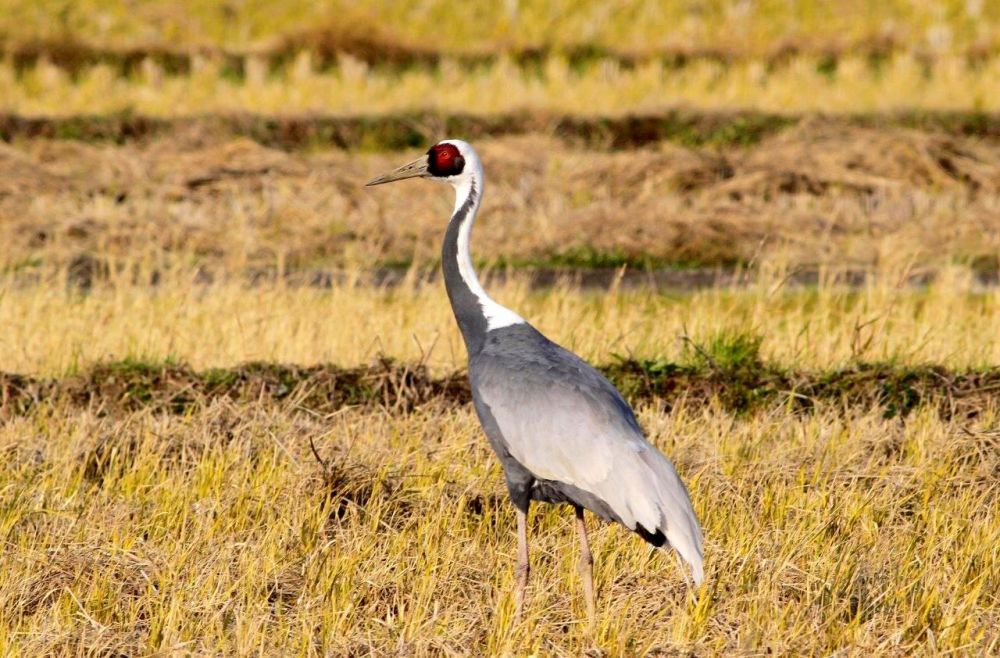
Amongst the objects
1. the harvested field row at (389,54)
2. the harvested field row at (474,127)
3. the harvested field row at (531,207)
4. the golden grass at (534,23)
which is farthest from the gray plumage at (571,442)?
the golden grass at (534,23)

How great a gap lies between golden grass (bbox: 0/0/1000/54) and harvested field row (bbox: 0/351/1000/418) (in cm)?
1975

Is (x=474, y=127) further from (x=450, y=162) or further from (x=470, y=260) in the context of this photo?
(x=470, y=260)

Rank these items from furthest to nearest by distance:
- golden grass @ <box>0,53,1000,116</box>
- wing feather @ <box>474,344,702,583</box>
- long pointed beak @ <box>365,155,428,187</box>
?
golden grass @ <box>0,53,1000,116</box>
long pointed beak @ <box>365,155,428,187</box>
wing feather @ <box>474,344,702,583</box>

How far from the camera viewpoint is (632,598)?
211 inches

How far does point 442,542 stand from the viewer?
19.5 feet

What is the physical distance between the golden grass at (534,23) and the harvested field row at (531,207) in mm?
12304

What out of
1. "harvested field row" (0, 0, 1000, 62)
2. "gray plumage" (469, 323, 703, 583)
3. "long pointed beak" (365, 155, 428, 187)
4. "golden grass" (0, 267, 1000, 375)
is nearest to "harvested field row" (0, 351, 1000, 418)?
"golden grass" (0, 267, 1000, 375)

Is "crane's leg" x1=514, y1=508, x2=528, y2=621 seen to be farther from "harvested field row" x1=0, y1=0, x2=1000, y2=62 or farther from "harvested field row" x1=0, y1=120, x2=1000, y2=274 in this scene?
"harvested field row" x1=0, y1=0, x2=1000, y2=62

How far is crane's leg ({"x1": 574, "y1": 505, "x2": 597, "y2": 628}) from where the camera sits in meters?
5.17

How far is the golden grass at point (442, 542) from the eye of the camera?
503 cm

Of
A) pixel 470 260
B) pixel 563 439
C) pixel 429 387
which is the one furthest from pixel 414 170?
pixel 429 387

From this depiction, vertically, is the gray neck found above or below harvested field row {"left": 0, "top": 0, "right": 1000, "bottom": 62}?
above

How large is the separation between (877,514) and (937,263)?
6.64 metres

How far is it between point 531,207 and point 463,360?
19.8 ft
